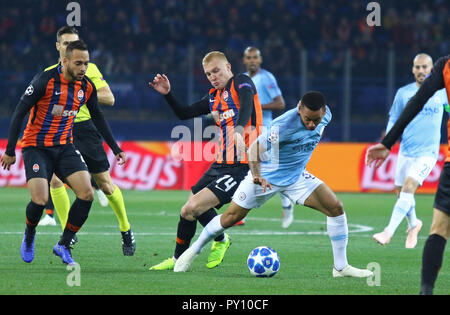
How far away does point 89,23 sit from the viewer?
26547 mm

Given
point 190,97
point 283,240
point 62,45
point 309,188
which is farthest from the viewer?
point 190,97

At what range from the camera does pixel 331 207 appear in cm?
768

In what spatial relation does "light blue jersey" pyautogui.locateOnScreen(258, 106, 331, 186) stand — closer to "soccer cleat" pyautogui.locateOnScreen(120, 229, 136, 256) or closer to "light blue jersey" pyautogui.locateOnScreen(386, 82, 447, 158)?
"soccer cleat" pyautogui.locateOnScreen(120, 229, 136, 256)

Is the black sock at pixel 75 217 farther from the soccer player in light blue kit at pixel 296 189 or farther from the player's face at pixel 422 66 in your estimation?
the player's face at pixel 422 66

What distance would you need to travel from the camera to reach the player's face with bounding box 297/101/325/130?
7211mm

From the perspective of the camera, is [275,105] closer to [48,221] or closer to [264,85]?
[264,85]

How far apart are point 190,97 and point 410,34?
841 centimetres

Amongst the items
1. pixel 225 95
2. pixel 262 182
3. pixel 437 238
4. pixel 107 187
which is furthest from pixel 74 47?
pixel 437 238

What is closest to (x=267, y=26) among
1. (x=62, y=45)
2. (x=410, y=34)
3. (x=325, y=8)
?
(x=325, y=8)

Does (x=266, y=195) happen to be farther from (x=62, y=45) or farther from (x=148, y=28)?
(x=148, y=28)

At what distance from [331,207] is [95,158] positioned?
3.07m

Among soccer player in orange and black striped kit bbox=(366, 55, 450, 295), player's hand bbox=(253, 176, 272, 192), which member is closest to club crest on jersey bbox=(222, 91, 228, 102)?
player's hand bbox=(253, 176, 272, 192)

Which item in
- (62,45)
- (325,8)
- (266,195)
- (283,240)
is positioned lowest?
(283,240)

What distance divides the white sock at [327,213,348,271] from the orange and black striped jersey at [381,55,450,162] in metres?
2.05
